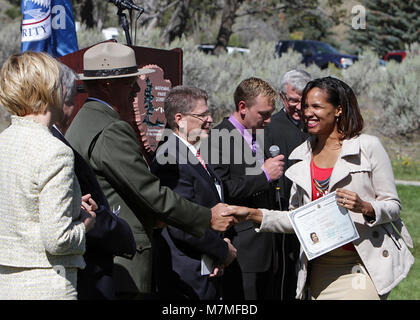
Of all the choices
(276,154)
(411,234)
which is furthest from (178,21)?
(276,154)

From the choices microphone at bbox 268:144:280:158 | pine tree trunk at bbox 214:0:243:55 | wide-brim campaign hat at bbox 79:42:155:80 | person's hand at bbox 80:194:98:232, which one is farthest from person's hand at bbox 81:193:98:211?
pine tree trunk at bbox 214:0:243:55

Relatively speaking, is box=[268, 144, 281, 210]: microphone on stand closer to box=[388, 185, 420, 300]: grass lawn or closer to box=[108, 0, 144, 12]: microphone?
box=[108, 0, 144, 12]: microphone

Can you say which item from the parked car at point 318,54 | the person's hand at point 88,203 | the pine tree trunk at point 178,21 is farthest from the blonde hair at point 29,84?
the parked car at point 318,54

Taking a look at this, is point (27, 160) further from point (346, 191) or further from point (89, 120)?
point (346, 191)

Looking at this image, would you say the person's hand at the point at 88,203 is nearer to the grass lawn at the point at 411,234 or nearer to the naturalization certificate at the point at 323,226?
the naturalization certificate at the point at 323,226

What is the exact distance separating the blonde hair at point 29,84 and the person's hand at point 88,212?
504mm

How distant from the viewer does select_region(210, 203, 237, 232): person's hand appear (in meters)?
4.16

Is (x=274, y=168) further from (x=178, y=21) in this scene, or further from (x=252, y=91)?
(x=178, y=21)

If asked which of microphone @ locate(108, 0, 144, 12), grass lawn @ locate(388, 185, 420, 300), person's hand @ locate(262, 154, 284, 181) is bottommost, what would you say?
grass lawn @ locate(388, 185, 420, 300)

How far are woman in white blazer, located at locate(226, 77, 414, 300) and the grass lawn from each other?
2.66 m

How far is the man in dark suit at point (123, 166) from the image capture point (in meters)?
3.63

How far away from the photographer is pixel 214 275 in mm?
4359
